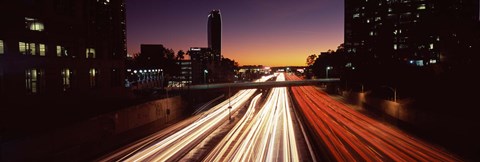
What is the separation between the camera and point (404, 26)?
148250 mm

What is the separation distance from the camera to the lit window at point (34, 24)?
154ft

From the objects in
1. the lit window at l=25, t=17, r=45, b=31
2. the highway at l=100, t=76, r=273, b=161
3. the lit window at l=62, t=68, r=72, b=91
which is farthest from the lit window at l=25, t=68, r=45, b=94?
the highway at l=100, t=76, r=273, b=161

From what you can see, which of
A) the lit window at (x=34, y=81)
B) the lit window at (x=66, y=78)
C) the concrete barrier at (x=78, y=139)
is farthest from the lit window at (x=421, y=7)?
the lit window at (x=34, y=81)

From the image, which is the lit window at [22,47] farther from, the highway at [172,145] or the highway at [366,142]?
the highway at [366,142]

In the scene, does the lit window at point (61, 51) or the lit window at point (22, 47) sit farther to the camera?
the lit window at point (61, 51)

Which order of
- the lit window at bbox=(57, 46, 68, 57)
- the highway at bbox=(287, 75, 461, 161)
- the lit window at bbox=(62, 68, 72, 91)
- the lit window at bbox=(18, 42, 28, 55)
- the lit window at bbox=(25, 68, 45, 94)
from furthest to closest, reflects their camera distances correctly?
the lit window at bbox=(57, 46, 68, 57), the lit window at bbox=(62, 68, 72, 91), the lit window at bbox=(25, 68, 45, 94), the lit window at bbox=(18, 42, 28, 55), the highway at bbox=(287, 75, 461, 161)

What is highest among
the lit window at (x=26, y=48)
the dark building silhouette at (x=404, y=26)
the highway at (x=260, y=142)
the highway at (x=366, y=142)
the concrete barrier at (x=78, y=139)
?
the dark building silhouette at (x=404, y=26)

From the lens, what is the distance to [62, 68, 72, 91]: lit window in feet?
174

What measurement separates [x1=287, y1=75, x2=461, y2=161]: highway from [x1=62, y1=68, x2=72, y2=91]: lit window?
35393mm

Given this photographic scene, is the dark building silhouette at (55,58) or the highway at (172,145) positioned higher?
the dark building silhouette at (55,58)

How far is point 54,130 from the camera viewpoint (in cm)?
2998

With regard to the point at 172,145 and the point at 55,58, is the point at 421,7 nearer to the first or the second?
the point at 55,58

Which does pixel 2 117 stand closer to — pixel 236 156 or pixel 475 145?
pixel 236 156

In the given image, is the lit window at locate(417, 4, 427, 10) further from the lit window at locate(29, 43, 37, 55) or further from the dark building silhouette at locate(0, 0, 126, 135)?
the lit window at locate(29, 43, 37, 55)
